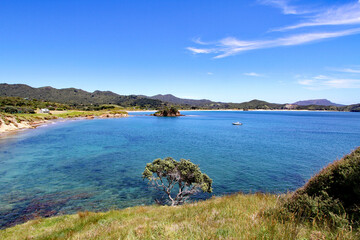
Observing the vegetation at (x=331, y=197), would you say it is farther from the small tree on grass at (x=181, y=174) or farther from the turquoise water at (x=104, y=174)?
the turquoise water at (x=104, y=174)

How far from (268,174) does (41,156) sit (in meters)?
45.8

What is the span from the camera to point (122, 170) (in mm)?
30297

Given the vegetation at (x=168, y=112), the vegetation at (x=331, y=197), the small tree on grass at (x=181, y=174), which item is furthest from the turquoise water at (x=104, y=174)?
→ the vegetation at (x=168, y=112)

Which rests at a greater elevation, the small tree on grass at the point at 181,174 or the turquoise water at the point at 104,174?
the small tree on grass at the point at 181,174

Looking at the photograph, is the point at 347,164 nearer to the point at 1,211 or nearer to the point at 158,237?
the point at 158,237

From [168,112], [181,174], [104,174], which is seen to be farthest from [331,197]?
[168,112]

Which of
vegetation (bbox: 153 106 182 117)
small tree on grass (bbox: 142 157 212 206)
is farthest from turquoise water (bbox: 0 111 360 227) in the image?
vegetation (bbox: 153 106 182 117)

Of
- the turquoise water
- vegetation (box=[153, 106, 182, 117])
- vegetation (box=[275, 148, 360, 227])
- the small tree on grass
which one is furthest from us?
vegetation (box=[153, 106, 182, 117])

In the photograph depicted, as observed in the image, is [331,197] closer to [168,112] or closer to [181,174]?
[181,174]

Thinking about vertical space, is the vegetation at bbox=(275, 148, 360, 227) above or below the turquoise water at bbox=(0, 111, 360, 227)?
above

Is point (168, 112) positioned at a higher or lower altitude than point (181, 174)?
higher

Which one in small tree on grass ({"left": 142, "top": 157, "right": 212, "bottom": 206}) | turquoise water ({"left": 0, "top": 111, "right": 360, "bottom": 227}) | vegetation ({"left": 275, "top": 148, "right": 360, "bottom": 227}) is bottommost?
turquoise water ({"left": 0, "top": 111, "right": 360, "bottom": 227})

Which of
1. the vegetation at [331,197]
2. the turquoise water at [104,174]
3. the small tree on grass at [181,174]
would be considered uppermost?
the vegetation at [331,197]

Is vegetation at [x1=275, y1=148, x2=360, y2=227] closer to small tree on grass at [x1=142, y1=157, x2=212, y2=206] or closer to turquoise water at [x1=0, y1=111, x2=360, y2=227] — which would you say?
small tree on grass at [x1=142, y1=157, x2=212, y2=206]
